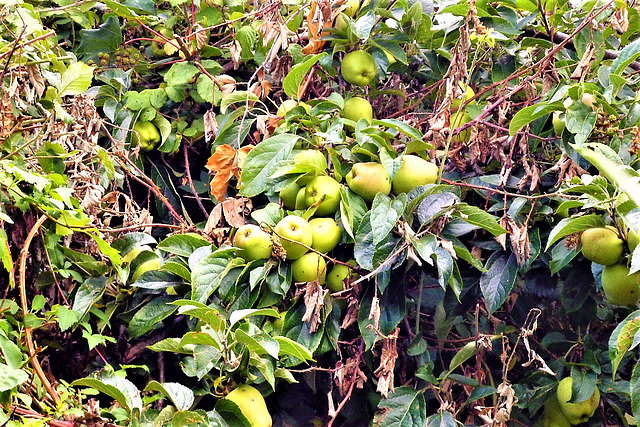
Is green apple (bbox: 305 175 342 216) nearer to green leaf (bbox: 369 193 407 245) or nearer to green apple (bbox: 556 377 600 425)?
green leaf (bbox: 369 193 407 245)

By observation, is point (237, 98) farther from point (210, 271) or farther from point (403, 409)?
point (403, 409)

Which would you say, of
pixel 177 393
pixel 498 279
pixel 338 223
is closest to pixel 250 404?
pixel 177 393

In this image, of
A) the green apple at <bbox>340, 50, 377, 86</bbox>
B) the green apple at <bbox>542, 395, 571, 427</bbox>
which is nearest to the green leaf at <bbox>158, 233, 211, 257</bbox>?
the green apple at <bbox>340, 50, 377, 86</bbox>

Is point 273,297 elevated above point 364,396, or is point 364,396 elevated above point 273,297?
point 273,297

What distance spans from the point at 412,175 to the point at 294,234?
30cm

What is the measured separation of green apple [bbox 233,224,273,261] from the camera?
1389mm

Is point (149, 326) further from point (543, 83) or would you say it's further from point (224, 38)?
point (543, 83)

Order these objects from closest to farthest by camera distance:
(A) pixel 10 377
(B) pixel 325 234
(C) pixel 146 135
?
1. (A) pixel 10 377
2. (B) pixel 325 234
3. (C) pixel 146 135

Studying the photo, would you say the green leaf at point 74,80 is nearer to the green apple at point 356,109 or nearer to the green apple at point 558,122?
the green apple at point 356,109

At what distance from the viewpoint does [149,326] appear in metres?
1.45

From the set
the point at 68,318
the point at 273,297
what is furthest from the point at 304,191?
the point at 68,318

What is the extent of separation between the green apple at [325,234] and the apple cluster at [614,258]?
50cm

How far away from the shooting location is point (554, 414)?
5.68 feet

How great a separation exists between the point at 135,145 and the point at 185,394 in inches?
36.1
